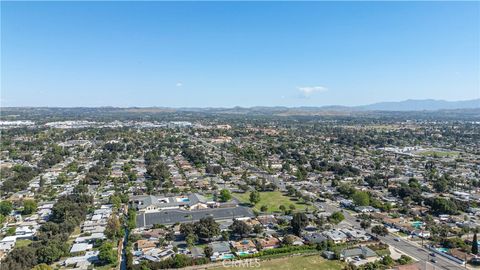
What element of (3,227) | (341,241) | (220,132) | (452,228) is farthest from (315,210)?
(220,132)

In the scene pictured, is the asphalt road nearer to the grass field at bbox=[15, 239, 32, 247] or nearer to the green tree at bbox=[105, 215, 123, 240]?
the green tree at bbox=[105, 215, 123, 240]

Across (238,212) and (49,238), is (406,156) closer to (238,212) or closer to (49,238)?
(238,212)

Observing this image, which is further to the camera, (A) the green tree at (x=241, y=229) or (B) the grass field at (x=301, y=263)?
(A) the green tree at (x=241, y=229)

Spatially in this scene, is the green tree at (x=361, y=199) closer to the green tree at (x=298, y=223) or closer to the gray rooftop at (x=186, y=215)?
the green tree at (x=298, y=223)

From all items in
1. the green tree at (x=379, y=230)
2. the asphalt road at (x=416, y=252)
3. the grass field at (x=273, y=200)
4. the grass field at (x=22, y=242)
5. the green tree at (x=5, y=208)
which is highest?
the green tree at (x=5, y=208)

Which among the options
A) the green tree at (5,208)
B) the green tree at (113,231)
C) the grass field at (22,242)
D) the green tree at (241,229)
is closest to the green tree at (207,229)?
the green tree at (241,229)

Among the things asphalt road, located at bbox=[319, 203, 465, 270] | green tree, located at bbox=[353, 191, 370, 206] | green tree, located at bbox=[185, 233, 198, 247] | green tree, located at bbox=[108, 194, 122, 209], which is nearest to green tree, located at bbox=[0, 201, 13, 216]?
green tree, located at bbox=[108, 194, 122, 209]
